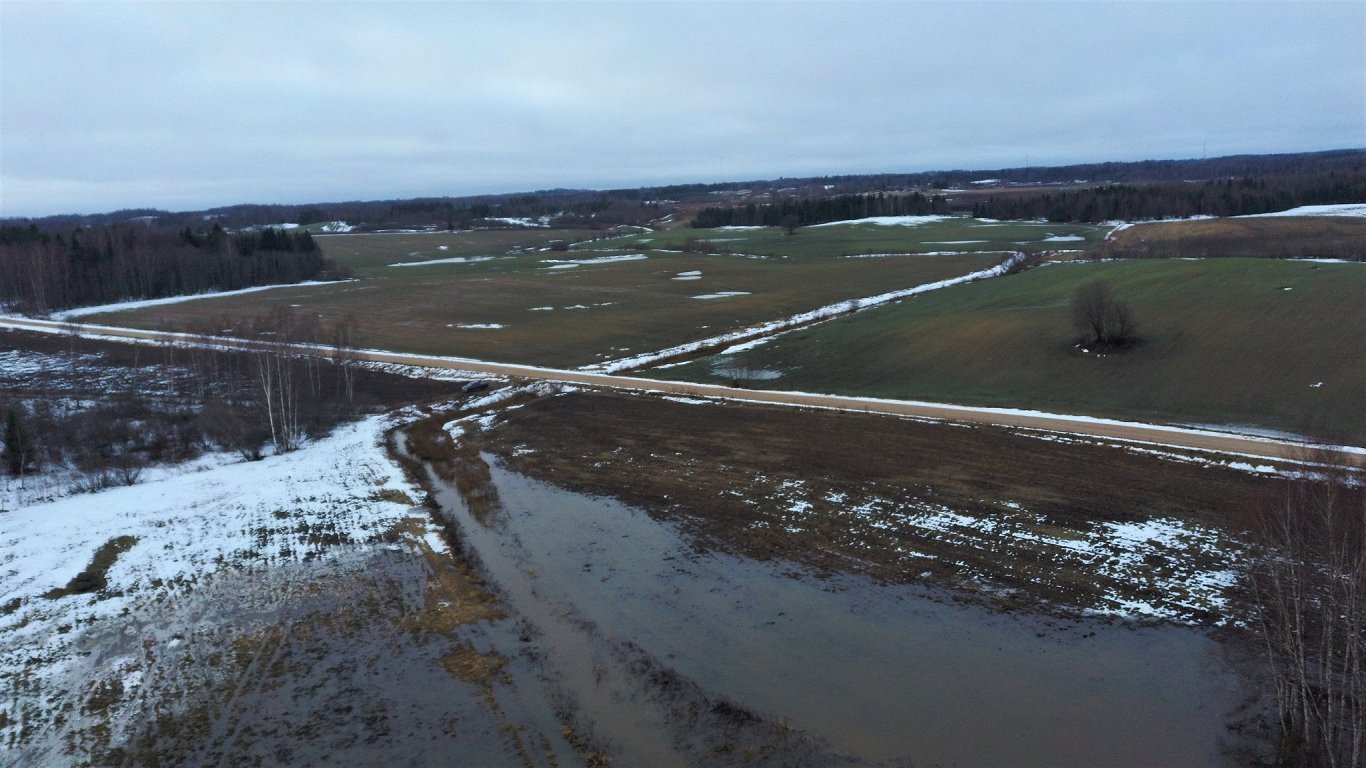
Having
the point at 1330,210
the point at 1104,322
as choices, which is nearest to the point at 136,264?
the point at 1104,322

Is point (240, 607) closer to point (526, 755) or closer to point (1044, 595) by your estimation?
point (526, 755)

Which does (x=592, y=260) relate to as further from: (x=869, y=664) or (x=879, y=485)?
(x=869, y=664)

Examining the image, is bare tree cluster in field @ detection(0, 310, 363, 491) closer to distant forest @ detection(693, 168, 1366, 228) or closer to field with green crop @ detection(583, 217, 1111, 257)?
field with green crop @ detection(583, 217, 1111, 257)

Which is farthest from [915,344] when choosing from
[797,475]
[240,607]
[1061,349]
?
[240,607]

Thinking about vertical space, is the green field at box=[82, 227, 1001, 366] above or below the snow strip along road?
above

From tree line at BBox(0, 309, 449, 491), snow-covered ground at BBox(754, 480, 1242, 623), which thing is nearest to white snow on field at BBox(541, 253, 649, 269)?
tree line at BBox(0, 309, 449, 491)

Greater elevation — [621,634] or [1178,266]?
[1178,266]

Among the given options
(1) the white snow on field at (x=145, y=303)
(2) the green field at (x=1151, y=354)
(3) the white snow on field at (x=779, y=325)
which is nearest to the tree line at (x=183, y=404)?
(3) the white snow on field at (x=779, y=325)
